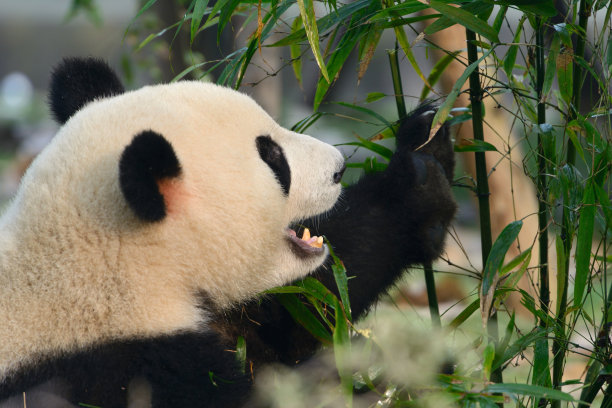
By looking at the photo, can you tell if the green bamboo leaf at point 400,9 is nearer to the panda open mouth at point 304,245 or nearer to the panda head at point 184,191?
the panda head at point 184,191

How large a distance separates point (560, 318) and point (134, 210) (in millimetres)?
975

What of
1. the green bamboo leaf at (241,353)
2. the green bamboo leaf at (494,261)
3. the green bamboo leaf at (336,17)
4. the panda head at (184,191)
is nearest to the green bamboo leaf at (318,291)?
the panda head at (184,191)

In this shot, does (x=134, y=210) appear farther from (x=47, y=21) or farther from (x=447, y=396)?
(x=47, y=21)

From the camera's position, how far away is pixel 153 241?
4.85 ft

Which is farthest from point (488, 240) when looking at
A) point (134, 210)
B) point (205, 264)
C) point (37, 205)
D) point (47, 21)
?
point (47, 21)

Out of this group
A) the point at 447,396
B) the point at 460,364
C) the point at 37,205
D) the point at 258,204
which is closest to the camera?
the point at 447,396

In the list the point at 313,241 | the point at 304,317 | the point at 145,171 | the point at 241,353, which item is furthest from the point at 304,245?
the point at 145,171

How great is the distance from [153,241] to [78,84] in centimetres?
56

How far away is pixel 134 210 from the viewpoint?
1390 mm

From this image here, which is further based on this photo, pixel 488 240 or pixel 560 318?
pixel 488 240

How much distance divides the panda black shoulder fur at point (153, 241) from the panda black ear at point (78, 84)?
0.09m

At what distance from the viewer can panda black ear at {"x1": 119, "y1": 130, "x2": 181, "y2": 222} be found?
1.33 m

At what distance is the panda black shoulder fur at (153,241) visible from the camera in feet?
4.75

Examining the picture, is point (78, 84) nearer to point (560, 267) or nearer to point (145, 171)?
point (145, 171)
